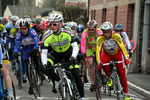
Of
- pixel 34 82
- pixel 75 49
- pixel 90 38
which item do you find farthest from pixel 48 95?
pixel 75 49

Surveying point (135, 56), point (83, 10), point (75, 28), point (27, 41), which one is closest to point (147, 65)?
point (135, 56)

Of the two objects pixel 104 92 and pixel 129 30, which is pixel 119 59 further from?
pixel 129 30

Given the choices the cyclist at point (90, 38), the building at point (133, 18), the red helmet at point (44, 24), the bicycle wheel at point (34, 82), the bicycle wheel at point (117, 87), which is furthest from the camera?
the building at point (133, 18)

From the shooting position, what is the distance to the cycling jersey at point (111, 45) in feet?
30.2

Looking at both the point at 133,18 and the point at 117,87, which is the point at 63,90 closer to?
the point at 117,87

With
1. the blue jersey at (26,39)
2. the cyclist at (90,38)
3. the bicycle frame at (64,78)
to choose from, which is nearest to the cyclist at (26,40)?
the blue jersey at (26,39)

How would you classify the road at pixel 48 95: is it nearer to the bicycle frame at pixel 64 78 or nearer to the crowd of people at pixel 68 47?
the crowd of people at pixel 68 47

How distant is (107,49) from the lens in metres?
9.53

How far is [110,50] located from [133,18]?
1496 centimetres

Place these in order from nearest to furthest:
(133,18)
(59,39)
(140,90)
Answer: (59,39) < (140,90) < (133,18)

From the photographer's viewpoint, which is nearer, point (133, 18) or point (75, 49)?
point (75, 49)

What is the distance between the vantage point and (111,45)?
9.40 m

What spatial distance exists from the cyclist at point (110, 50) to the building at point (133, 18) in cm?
849

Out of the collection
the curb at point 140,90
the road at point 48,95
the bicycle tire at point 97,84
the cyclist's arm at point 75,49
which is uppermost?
the cyclist's arm at point 75,49
